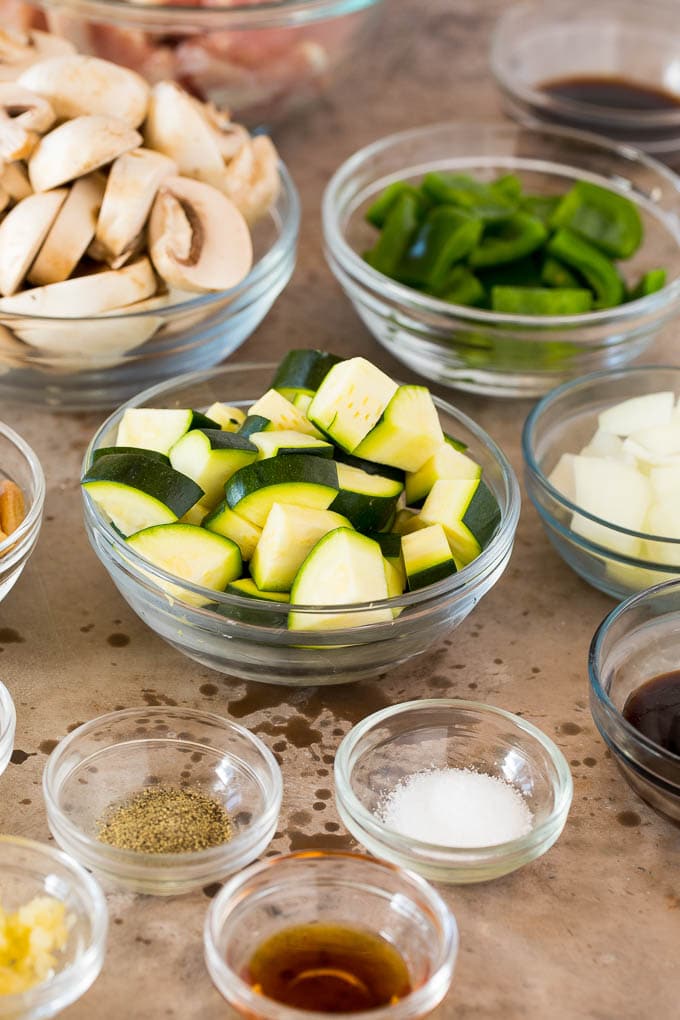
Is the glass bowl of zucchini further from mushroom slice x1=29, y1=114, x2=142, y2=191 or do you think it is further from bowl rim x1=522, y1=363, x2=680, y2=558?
mushroom slice x1=29, y1=114, x2=142, y2=191

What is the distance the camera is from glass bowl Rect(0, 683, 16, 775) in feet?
3.87

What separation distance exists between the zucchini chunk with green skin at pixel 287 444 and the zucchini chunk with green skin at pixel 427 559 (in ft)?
→ 0.44

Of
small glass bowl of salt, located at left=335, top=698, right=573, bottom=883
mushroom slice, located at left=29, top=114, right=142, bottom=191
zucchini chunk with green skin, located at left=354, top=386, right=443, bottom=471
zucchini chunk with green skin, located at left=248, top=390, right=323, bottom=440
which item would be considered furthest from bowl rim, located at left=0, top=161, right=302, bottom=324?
small glass bowl of salt, located at left=335, top=698, right=573, bottom=883

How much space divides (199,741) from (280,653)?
12 centimetres

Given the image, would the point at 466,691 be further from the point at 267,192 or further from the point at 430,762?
the point at 267,192

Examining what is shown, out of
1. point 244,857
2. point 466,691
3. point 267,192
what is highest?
point 267,192

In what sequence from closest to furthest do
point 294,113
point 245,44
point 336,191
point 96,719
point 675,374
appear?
point 96,719, point 675,374, point 336,191, point 245,44, point 294,113

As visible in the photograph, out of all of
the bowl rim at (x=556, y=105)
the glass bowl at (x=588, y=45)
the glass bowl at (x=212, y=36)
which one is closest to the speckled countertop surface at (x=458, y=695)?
the glass bowl at (x=212, y=36)

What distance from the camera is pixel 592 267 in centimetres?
188

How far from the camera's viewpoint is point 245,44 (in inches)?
83.7

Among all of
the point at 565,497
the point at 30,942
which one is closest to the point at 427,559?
the point at 565,497

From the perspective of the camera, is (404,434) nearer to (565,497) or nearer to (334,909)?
(565,497)

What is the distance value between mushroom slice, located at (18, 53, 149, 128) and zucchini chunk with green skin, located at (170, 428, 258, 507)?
54 centimetres

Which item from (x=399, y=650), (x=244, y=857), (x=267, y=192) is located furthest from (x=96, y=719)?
(x=267, y=192)
